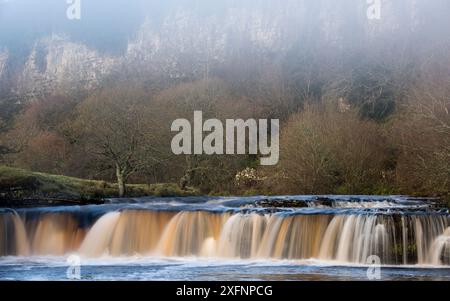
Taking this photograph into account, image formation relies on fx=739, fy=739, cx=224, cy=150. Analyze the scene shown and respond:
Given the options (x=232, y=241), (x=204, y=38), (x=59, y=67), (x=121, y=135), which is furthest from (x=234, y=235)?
(x=59, y=67)

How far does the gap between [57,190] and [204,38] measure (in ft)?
165

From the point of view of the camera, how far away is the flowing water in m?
23.7

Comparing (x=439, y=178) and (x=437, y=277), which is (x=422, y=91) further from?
(x=437, y=277)

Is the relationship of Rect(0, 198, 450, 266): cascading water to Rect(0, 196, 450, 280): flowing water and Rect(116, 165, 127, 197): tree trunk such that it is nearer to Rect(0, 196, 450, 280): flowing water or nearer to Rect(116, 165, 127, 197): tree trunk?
Rect(0, 196, 450, 280): flowing water

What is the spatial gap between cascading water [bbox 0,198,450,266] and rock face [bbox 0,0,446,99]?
139ft

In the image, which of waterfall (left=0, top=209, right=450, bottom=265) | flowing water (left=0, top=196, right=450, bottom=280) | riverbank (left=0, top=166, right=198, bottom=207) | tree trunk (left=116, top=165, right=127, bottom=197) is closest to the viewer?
flowing water (left=0, top=196, right=450, bottom=280)

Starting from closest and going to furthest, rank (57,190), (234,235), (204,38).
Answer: (234,235)
(57,190)
(204,38)

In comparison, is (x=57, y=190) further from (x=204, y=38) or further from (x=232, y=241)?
(x=204, y=38)

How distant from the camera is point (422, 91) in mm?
46188

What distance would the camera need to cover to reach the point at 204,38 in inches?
3295

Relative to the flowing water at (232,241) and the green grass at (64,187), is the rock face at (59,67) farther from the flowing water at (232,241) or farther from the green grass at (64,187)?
the flowing water at (232,241)

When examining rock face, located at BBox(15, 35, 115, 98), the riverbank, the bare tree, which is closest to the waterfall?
the riverbank

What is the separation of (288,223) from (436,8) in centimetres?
4858
